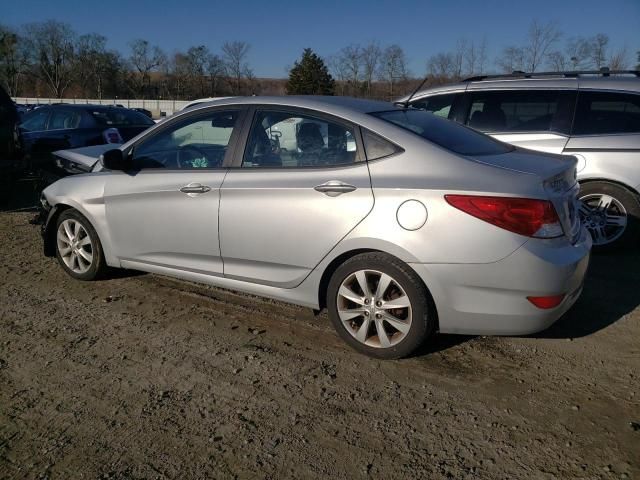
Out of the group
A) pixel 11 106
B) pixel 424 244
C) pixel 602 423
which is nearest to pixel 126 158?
pixel 424 244

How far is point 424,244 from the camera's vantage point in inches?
121

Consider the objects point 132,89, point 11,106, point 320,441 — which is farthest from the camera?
point 132,89

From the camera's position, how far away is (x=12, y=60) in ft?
243

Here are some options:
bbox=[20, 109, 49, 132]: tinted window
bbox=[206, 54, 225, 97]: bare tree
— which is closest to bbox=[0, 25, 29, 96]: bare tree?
bbox=[206, 54, 225, 97]: bare tree

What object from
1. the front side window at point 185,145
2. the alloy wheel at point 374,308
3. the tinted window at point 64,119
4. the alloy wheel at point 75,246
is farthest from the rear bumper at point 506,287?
the tinted window at point 64,119

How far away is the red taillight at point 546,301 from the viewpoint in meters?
3.01

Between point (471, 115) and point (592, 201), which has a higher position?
point (471, 115)

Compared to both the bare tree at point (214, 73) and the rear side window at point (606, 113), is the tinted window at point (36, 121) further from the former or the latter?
the bare tree at point (214, 73)

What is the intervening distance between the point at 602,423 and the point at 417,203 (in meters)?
1.49

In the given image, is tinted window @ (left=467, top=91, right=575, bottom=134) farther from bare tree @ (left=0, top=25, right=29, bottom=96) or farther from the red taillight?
bare tree @ (left=0, top=25, right=29, bottom=96)

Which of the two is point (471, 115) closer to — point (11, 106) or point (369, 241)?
point (369, 241)

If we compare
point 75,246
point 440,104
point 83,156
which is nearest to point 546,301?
point 75,246

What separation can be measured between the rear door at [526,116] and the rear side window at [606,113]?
0.10 metres

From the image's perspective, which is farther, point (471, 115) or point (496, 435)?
point (471, 115)
